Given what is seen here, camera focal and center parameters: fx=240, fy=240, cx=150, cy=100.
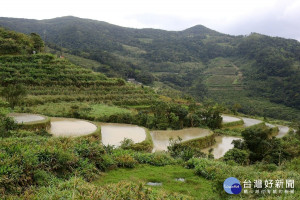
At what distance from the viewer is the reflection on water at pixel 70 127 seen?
1542 cm

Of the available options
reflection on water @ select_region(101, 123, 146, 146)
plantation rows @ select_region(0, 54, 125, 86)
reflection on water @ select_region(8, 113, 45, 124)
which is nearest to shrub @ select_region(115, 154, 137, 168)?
reflection on water @ select_region(101, 123, 146, 146)

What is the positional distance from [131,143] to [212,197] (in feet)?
26.7

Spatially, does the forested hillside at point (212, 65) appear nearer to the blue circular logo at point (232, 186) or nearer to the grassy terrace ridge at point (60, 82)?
the grassy terrace ridge at point (60, 82)

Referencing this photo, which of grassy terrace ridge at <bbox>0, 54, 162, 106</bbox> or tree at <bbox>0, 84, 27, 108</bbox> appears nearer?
tree at <bbox>0, 84, 27, 108</bbox>

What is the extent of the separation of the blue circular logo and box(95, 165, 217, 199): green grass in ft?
2.41

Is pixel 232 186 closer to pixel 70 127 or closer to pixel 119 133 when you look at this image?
pixel 119 133

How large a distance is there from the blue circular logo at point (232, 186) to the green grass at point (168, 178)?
734 mm

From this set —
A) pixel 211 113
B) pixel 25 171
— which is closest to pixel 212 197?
pixel 25 171

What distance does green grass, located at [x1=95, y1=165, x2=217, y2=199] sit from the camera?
717 cm

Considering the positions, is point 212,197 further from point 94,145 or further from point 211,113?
point 211,113

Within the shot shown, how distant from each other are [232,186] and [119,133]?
1299 cm

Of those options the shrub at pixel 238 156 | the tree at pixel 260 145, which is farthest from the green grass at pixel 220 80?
the shrub at pixel 238 156

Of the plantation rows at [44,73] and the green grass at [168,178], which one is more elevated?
the plantation rows at [44,73]

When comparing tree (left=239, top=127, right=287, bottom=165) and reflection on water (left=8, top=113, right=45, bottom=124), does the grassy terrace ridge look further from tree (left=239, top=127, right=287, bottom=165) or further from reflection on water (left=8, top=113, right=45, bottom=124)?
tree (left=239, top=127, right=287, bottom=165)
